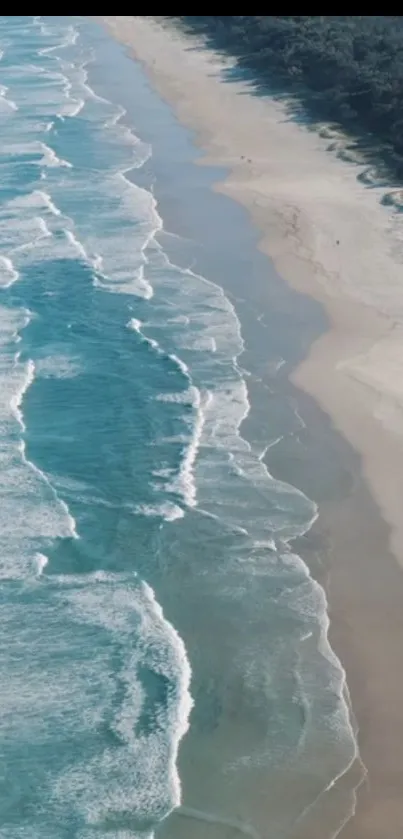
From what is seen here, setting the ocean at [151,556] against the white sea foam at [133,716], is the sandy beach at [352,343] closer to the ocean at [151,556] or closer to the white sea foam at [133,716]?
the ocean at [151,556]

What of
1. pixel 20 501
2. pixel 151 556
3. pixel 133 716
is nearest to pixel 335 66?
pixel 20 501

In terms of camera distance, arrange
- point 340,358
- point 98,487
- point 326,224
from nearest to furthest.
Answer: point 98,487 < point 340,358 < point 326,224

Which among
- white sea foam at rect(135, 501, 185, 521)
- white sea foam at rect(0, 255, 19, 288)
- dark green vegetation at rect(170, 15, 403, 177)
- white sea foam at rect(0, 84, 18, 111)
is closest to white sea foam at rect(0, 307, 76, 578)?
white sea foam at rect(135, 501, 185, 521)

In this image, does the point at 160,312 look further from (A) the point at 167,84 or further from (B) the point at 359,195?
(A) the point at 167,84

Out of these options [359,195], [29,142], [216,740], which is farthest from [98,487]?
[29,142]

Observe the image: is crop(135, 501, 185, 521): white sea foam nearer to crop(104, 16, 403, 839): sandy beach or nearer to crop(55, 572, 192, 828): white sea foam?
crop(55, 572, 192, 828): white sea foam

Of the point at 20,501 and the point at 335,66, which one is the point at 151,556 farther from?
the point at 335,66

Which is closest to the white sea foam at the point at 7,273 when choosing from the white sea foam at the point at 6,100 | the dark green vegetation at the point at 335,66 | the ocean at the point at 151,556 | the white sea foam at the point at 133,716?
the ocean at the point at 151,556

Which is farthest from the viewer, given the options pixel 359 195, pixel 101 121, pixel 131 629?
pixel 101 121
